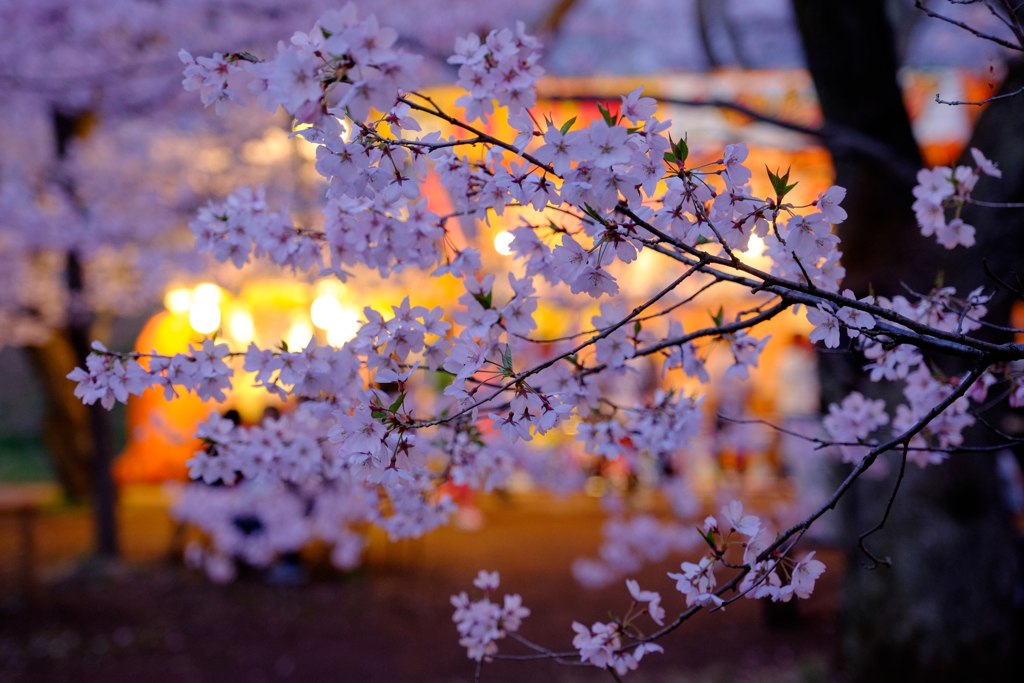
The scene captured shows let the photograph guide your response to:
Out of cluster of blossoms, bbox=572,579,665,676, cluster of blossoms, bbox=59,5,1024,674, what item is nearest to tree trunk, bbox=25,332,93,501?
cluster of blossoms, bbox=59,5,1024,674

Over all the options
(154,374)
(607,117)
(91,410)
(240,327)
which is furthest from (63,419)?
(607,117)

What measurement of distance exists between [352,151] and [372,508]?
1.28 meters

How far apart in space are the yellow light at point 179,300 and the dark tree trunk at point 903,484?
7.18 metres

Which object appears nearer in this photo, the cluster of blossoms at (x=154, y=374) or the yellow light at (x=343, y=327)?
the cluster of blossoms at (x=154, y=374)

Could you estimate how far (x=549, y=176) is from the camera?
139cm

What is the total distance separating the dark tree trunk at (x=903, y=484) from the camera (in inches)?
131

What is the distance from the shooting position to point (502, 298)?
1.79 m

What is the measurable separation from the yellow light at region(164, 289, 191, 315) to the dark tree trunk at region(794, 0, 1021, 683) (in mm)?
7176

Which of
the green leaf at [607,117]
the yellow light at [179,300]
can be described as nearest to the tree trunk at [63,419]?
the yellow light at [179,300]

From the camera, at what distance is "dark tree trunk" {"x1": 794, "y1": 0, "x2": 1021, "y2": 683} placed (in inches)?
131

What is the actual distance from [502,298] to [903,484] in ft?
10.7

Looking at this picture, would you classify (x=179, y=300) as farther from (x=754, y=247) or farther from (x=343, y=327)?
(x=754, y=247)

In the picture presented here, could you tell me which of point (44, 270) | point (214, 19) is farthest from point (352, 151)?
point (44, 270)

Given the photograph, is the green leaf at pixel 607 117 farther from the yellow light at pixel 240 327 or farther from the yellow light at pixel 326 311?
the yellow light at pixel 240 327
